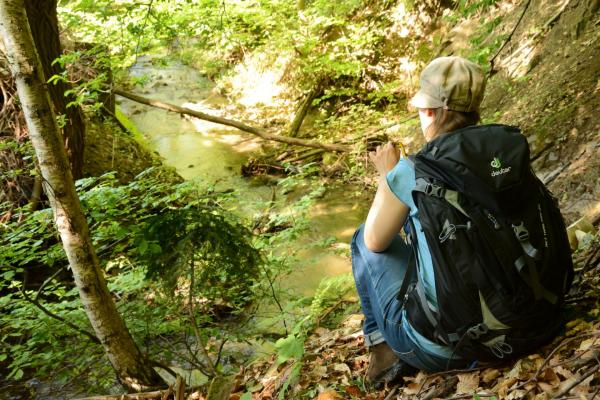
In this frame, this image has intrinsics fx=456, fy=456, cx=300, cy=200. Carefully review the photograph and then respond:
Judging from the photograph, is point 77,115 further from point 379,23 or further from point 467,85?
point 379,23

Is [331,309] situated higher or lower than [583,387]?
lower

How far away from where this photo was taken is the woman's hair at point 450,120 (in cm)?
182

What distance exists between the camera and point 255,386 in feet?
9.10

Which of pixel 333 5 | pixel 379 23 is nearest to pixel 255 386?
pixel 333 5

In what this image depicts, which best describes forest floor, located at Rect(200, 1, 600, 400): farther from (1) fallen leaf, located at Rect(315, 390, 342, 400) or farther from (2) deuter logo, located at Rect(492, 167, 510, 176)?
(2) deuter logo, located at Rect(492, 167, 510, 176)

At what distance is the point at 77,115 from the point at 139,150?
2.61 meters

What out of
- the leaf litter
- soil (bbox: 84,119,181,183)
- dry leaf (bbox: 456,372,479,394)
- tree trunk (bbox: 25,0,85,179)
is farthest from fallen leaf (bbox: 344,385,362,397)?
soil (bbox: 84,119,181,183)

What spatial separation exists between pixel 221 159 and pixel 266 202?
21.3ft

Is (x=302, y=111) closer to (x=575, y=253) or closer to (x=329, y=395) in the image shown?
(x=575, y=253)

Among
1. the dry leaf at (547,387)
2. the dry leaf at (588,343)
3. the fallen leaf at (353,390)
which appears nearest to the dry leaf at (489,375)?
the dry leaf at (547,387)

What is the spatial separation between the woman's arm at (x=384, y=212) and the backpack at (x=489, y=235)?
180 millimetres

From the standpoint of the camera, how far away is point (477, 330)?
5.55 feet

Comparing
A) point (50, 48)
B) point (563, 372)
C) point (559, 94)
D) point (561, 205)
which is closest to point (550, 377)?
point (563, 372)

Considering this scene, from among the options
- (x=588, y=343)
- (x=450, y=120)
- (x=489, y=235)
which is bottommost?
(x=588, y=343)
